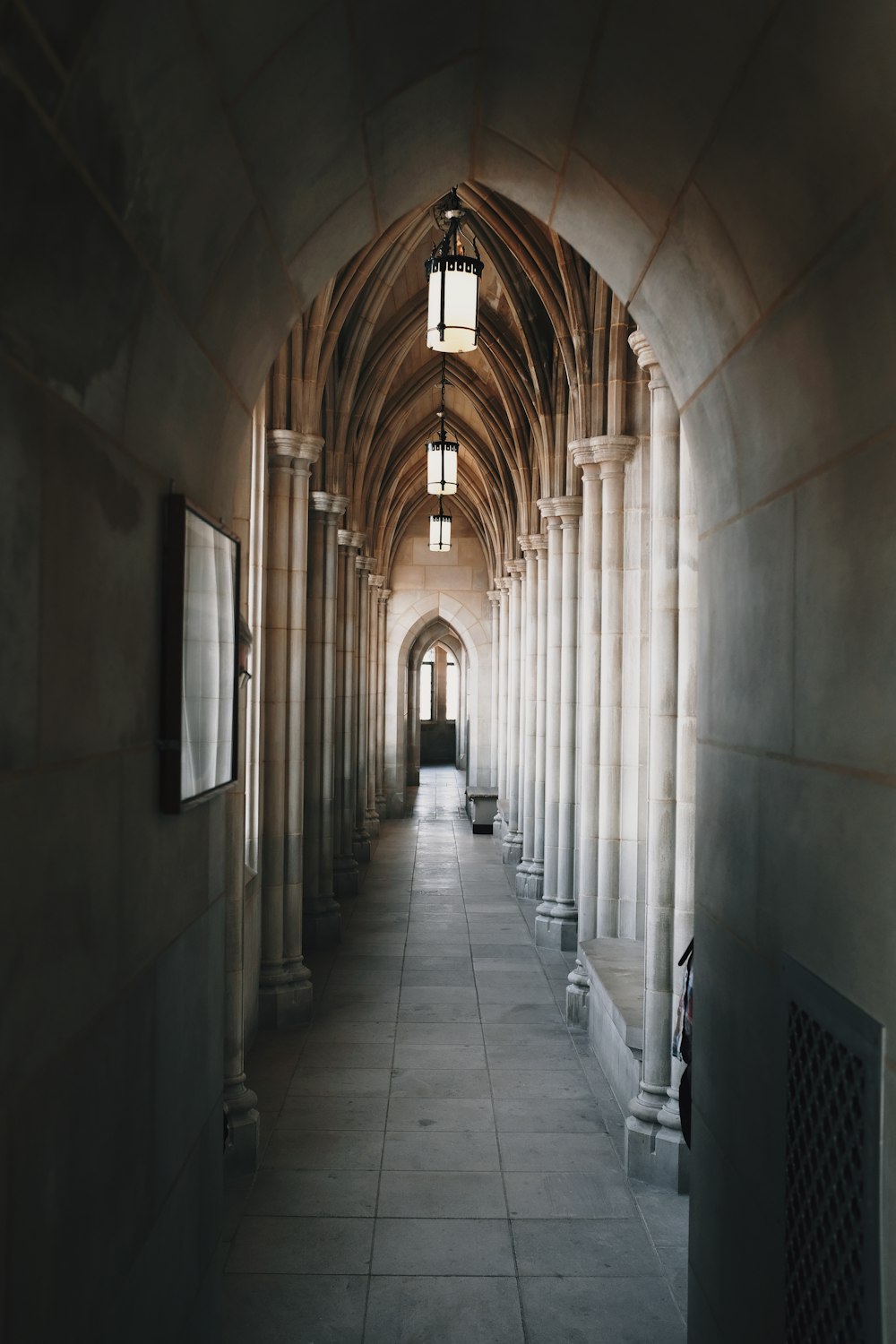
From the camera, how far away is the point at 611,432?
916 cm

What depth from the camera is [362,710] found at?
19047 mm

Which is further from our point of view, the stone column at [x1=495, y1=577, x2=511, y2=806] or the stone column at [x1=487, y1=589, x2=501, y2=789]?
the stone column at [x1=487, y1=589, x2=501, y2=789]

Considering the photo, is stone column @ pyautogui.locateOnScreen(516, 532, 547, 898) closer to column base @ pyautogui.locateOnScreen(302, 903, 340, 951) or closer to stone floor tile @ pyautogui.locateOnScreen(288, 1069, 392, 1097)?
column base @ pyautogui.locateOnScreen(302, 903, 340, 951)

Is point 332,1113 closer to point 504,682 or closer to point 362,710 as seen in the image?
point 362,710

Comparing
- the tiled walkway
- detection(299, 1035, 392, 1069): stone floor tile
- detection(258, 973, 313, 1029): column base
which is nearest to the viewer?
the tiled walkway

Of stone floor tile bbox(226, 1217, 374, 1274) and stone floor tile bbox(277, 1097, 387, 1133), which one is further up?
stone floor tile bbox(226, 1217, 374, 1274)

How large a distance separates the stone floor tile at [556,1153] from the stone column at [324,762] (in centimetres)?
540

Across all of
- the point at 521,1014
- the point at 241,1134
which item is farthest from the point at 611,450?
the point at 241,1134

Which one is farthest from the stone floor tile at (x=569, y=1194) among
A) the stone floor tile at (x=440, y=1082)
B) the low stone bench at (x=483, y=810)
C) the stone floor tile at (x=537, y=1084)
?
the low stone bench at (x=483, y=810)

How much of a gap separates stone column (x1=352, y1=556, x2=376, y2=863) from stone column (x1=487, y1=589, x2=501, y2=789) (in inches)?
175

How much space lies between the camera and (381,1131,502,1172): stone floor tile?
19.7 feet

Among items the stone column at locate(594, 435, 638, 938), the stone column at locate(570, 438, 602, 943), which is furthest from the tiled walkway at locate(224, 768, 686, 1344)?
the stone column at locate(594, 435, 638, 938)

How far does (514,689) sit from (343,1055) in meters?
12.2

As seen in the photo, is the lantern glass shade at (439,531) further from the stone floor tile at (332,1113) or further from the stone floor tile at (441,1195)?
the stone floor tile at (441,1195)
